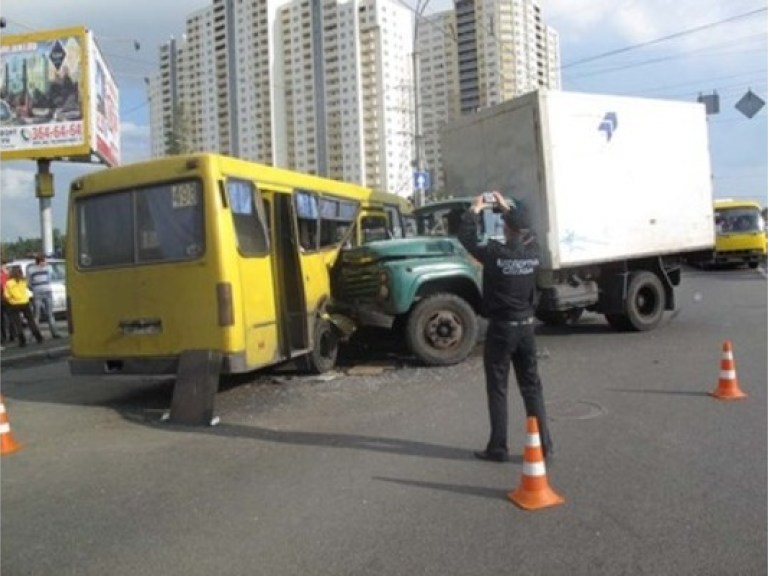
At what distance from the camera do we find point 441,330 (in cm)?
1083

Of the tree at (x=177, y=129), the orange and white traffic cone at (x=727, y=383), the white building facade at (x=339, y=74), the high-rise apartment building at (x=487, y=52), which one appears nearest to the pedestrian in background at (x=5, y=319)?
the orange and white traffic cone at (x=727, y=383)

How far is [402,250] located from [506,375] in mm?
4701

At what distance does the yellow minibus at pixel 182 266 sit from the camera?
843 centimetres

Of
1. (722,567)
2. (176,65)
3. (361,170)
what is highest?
(176,65)

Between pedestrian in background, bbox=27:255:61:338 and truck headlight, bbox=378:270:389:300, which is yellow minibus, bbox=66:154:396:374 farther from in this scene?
pedestrian in background, bbox=27:255:61:338

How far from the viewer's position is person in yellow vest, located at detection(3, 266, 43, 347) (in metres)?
15.7

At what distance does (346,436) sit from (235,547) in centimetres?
264

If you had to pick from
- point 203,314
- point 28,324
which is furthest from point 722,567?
point 28,324

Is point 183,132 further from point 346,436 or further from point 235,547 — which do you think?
point 235,547

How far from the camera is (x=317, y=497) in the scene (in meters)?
5.46

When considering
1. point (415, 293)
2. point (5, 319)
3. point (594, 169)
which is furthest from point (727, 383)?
point (5, 319)

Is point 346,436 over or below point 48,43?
below

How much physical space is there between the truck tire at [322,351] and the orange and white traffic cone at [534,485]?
523cm

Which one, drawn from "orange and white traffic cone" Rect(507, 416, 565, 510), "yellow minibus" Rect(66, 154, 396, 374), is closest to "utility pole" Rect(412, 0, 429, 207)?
"yellow minibus" Rect(66, 154, 396, 374)
